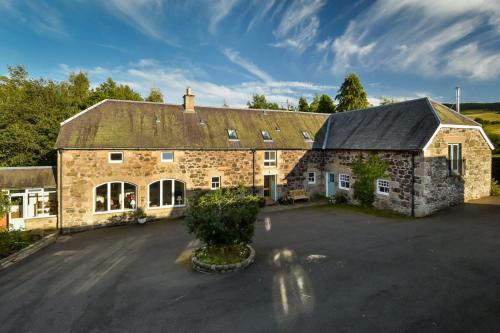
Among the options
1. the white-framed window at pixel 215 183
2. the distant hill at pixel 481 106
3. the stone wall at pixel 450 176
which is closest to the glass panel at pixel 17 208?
the white-framed window at pixel 215 183

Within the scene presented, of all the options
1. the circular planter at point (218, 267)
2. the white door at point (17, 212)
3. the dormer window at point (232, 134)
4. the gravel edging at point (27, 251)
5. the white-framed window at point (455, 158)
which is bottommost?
the gravel edging at point (27, 251)

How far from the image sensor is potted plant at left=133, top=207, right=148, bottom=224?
55.3 feet

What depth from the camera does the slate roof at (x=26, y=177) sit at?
1528 centimetres

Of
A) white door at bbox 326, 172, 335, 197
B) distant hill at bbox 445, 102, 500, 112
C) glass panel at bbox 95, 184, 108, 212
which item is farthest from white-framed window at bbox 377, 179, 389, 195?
distant hill at bbox 445, 102, 500, 112

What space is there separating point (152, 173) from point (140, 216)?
2835 millimetres

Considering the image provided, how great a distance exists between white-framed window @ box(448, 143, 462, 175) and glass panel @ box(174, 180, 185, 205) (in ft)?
56.8

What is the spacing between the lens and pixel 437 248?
10602 mm

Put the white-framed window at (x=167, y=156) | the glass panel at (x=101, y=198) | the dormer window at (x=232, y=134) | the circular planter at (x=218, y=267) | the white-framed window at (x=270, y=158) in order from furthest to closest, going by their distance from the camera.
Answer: the white-framed window at (x=270, y=158) < the dormer window at (x=232, y=134) < the white-framed window at (x=167, y=156) < the glass panel at (x=101, y=198) < the circular planter at (x=218, y=267)

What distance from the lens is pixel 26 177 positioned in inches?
623

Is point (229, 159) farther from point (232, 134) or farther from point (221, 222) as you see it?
point (221, 222)

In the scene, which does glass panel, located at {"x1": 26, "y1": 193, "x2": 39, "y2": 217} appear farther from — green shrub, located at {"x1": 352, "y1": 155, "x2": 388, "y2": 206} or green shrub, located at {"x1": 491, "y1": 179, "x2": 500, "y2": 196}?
green shrub, located at {"x1": 491, "y1": 179, "x2": 500, "y2": 196}

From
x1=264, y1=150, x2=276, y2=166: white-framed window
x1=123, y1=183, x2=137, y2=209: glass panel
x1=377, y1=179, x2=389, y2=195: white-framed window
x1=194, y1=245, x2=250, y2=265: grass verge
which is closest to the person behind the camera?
x1=194, y1=245, x2=250, y2=265: grass verge

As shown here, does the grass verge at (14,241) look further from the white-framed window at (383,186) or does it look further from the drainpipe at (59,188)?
the white-framed window at (383,186)

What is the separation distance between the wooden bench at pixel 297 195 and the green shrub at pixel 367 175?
3.87 metres
